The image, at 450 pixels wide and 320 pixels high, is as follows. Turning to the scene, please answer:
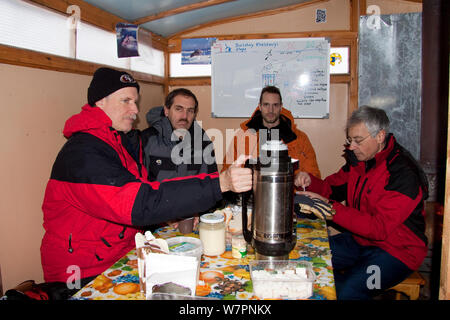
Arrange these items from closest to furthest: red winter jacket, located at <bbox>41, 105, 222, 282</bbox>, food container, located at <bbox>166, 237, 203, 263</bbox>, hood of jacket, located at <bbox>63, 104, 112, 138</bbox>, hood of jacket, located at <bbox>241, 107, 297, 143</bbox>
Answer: food container, located at <bbox>166, 237, 203, 263</bbox> < red winter jacket, located at <bbox>41, 105, 222, 282</bbox> < hood of jacket, located at <bbox>63, 104, 112, 138</bbox> < hood of jacket, located at <bbox>241, 107, 297, 143</bbox>

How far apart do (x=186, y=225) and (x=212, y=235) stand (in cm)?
36

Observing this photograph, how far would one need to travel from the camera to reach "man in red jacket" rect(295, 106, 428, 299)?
215cm

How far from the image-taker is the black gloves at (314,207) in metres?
2.04

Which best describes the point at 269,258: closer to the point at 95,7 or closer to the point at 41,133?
the point at 41,133

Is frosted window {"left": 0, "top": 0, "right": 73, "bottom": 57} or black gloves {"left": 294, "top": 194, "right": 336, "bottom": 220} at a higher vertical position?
frosted window {"left": 0, "top": 0, "right": 73, "bottom": 57}

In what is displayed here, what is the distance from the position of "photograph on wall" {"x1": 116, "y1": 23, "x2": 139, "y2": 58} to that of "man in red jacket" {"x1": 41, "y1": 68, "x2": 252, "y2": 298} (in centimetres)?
128

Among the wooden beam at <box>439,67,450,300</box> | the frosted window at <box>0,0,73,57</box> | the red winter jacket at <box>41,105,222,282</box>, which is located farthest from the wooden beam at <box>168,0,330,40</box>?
the wooden beam at <box>439,67,450,300</box>

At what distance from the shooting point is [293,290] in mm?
1232

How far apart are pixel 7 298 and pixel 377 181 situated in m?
2.23

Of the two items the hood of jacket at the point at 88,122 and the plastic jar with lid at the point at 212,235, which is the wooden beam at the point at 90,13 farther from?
the plastic jar with lid at the point at 212,235

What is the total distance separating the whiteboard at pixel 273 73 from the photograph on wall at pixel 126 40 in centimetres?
112

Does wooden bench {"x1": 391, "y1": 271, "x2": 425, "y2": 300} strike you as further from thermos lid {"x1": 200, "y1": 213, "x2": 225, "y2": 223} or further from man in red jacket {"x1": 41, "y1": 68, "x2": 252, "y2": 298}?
man in red jacket {"x1": 41, "y1": 68, "x2": 252, "y2": 298}

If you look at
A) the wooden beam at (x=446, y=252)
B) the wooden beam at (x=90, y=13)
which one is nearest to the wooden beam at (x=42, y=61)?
the wooden beam at (x=90, y=13)
